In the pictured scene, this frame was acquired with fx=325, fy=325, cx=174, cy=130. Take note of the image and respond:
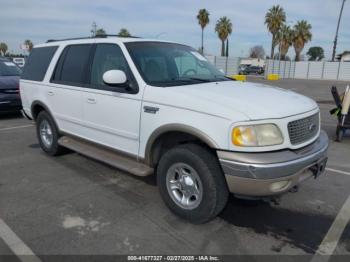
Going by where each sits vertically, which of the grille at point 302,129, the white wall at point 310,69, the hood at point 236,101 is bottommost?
the white wall at point 310,69

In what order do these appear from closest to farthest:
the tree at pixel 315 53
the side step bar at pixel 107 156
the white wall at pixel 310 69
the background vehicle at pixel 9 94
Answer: the side step bar at pixel 107 156 < the background vehicle at pixel 9 94 < the white wall at pixel 310 69 < the tree at pixel 315 53

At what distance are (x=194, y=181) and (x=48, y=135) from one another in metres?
3.52

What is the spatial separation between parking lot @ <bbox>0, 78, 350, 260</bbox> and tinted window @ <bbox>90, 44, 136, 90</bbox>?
146 cm

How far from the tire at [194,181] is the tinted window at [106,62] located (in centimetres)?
115

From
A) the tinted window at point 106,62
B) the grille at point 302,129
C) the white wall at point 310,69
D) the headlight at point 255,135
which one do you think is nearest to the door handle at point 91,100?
the tinted window at point 106,62

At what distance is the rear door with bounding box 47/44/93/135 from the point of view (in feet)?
15.4

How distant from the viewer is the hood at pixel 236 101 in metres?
3.05

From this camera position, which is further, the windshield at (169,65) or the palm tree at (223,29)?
the palm tree at (223,29)

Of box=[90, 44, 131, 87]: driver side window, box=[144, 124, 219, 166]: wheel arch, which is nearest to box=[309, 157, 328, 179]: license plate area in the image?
box=[144, 124, 219, 166]: wheel arch

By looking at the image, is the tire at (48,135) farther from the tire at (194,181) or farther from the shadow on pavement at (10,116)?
the shadow on pavement at (10,116)

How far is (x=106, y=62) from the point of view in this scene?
14.4ft

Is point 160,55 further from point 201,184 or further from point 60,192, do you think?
point 60,192

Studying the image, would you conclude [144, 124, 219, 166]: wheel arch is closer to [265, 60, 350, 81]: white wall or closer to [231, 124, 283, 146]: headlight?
[231, 124, 283, 146]: headlight

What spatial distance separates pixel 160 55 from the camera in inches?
167
